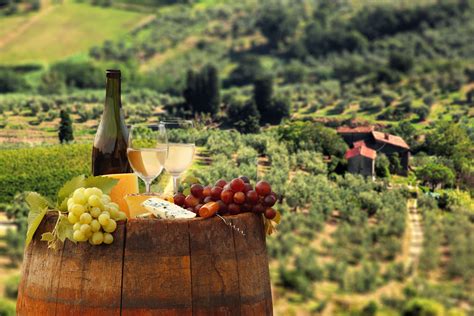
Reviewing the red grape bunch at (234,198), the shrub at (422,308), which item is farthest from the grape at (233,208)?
the shrub at (422,308)

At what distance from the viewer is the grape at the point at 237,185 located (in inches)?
101

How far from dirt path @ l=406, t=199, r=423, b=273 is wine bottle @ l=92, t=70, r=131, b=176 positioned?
10.6 m

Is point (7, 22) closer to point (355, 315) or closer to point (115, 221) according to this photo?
point (355, 315)

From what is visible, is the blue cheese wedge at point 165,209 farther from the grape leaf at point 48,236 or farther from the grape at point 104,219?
the grape leaf at point 48,236

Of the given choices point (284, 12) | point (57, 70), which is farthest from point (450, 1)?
point (57, 70)

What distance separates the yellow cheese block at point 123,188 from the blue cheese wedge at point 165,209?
21cm

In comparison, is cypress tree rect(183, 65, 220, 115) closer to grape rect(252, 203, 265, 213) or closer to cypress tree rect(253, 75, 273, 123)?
cypress tree rect(253, 75, 273, 123)

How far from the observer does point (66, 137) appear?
12617mm

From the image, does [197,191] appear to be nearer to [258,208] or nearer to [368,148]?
[258,208]

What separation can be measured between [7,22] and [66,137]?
54.6 ft

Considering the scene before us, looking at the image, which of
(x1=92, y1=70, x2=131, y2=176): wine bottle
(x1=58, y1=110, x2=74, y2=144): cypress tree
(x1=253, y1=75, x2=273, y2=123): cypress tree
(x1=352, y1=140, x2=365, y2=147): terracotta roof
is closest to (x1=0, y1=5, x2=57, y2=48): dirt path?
(x1=253, y1=75, x2=273, y2=123): cypress tree

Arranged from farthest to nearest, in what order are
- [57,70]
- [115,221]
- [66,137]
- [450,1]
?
[450,1], [57,70], [66,137], [115,221]

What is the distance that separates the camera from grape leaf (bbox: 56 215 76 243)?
2420mm

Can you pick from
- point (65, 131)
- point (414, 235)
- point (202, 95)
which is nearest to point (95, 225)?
point (65, 131)
